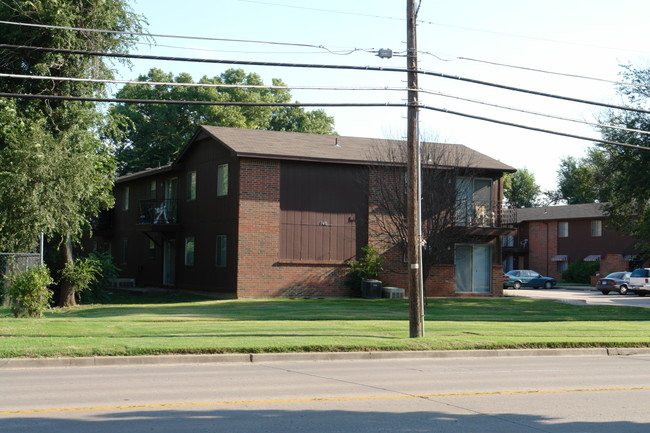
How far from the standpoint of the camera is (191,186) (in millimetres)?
37438

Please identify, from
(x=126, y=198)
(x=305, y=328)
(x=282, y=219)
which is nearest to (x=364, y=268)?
(x=282, y=219)

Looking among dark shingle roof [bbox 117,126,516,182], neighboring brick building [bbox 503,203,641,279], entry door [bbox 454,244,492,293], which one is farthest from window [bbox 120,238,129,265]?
neighboring brick building [bbox 503,203,641,279]

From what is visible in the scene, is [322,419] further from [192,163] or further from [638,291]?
[638,291]

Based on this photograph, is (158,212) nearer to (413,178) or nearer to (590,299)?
(590,299)

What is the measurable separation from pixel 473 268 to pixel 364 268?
20.5ft

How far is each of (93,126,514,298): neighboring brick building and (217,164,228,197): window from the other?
54 millimetres

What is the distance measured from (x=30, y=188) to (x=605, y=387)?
18.6 meters

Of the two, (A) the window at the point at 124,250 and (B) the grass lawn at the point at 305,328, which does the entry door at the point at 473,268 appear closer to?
(B) the grass lawn at the point at 305,328

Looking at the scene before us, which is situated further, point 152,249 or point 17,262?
point 152,249

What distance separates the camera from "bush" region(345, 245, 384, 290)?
33.8 meters

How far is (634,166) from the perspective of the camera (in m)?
31.4

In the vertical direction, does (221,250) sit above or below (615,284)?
above

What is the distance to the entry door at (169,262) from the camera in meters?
39.2

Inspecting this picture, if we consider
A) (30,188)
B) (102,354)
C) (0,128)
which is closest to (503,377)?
(102,354)
